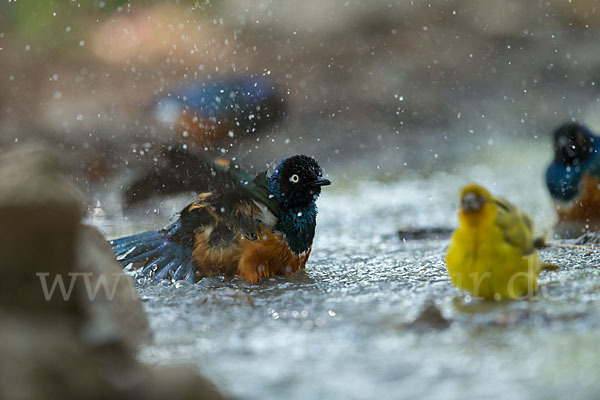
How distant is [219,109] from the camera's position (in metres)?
7.55

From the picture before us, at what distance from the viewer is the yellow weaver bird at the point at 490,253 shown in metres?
2.71

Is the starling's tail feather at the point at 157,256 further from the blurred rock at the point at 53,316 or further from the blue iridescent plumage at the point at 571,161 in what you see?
the blue iridescent plumage at the point at 571,161

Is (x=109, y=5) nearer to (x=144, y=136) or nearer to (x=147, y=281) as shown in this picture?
(x=144, y=136)

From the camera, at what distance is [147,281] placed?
351 centimetres

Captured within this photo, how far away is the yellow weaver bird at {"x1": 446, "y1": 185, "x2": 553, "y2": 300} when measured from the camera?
271 cm

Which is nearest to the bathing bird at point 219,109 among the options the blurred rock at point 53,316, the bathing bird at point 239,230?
the bathing bird at point 239,230

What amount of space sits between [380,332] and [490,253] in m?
0.59

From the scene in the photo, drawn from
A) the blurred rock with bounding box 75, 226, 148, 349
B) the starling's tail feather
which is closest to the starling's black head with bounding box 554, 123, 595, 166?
the starling's tail feather

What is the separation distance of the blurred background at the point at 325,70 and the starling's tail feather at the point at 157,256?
→ 438cm

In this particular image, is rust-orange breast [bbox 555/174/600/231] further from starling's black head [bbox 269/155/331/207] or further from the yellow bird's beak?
the yellow bird's beak

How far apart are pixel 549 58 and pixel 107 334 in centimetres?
1046

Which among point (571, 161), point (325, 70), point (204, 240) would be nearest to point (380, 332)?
point (204, 240)

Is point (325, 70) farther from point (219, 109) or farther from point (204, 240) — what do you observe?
point (204, 240)

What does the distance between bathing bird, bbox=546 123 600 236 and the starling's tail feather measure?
236 cm
